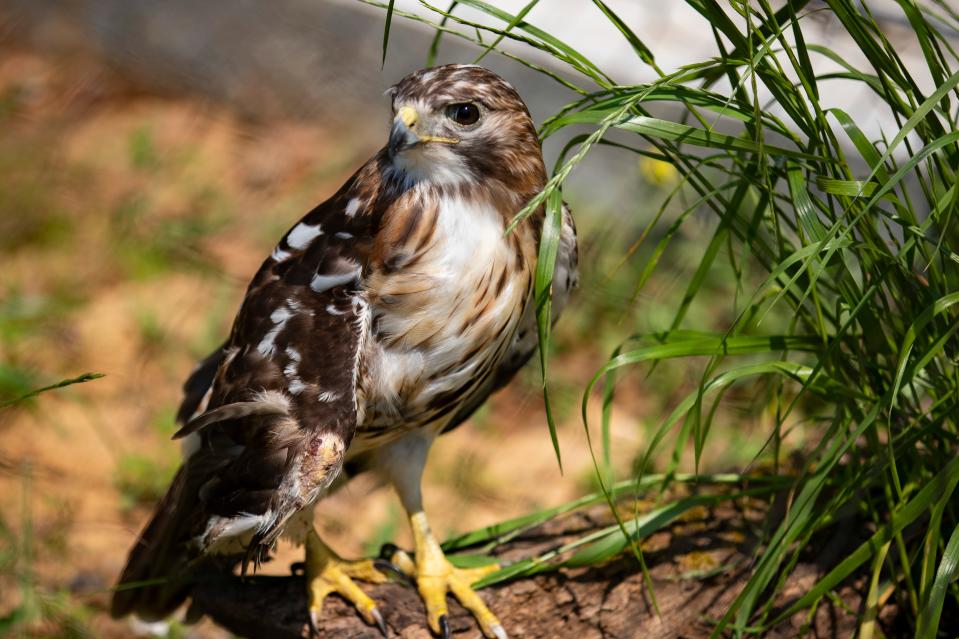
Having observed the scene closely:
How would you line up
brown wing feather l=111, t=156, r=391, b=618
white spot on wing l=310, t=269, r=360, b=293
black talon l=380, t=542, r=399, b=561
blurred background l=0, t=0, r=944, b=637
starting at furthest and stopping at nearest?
blurred background l=0, t=0, r=944, b=637 → black talon l=380, t=542, r=399, b=561 → white spot on wing l=310, t=269, r=360, b=293 → brown wing feather l=111, t=156, r=391, b=618

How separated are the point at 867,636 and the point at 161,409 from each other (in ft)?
7.53

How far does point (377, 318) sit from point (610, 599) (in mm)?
752

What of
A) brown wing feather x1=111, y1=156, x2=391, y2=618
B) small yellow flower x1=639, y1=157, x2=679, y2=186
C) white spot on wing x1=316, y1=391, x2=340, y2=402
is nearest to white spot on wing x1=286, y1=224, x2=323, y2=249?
brown wing feather x1=111, y1=156, x2=391, y2=618

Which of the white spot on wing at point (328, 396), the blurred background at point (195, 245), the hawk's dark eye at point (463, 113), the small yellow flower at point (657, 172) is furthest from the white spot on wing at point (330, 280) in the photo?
the small yellow flower at point (657, 172)

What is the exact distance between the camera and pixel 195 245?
12.9 feet

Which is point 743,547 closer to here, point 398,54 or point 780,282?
point 780,282

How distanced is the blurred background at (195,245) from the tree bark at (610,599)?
438 mm

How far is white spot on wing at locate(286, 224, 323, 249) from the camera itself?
209cm

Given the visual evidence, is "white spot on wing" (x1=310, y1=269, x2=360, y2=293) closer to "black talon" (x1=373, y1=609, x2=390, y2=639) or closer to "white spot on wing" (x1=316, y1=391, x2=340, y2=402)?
"white spot on wing" (x1=316, y1=391, x2=340, y2=402)

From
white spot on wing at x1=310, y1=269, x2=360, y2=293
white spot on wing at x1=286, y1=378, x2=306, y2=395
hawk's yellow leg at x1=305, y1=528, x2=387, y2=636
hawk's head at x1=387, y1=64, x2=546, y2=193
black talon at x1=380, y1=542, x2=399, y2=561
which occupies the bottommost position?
hawk's yellow leg at x1=305, y1=528, x2=387, y2=636

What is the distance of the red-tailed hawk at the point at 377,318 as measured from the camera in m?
1.87

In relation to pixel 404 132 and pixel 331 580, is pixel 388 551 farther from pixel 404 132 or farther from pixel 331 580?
pixel 404 132

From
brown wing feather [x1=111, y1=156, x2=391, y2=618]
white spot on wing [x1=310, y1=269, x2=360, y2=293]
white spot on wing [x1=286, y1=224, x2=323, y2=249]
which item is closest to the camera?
brown wing feather [x1=111, y1=156, x2=391, y2=618]

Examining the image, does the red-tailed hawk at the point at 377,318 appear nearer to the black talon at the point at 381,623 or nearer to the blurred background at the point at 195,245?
the black talon at the point at 381,623
